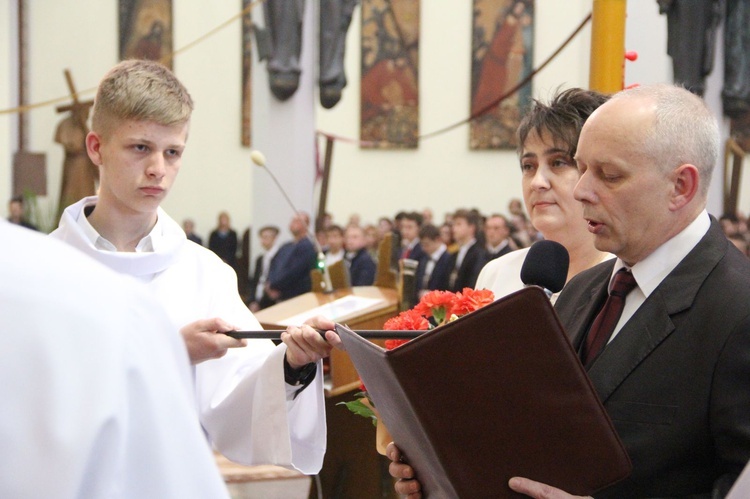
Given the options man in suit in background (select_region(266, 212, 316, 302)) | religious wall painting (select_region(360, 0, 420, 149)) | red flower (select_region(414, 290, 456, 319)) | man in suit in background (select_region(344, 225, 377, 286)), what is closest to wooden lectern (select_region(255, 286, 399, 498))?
red flower (select_region(414, 290, 456, 319))

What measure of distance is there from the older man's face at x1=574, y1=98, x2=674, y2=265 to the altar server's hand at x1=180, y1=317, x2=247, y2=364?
0.88 m

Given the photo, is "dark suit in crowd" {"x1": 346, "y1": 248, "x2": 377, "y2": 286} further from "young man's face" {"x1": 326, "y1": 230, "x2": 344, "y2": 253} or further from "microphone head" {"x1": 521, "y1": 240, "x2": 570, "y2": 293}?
"microphone head" {"x1": 521, "y1": 240, "x2": 570, "y2": 293}

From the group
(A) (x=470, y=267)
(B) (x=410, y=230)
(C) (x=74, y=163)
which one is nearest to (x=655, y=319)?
(A) (x=470, y=267)

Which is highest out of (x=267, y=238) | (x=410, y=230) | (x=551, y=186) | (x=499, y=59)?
(x=499, y=59)

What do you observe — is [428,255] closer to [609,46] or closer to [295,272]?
[295,272]

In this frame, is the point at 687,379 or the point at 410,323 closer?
the point at 687,379

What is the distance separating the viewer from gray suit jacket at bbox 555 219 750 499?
167 centimetres

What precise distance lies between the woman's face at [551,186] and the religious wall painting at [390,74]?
15.6 m

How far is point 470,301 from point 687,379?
2.62 ft

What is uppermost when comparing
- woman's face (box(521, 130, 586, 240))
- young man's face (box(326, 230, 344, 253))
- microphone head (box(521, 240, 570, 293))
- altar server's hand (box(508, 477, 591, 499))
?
woman's face (box(521, 130, 586, 240))

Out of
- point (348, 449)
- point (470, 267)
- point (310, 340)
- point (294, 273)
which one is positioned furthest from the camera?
point (294, 273)

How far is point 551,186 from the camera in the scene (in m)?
2.57

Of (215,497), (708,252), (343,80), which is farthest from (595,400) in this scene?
(343,80)

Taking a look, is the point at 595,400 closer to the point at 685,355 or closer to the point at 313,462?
the point at 685,355
